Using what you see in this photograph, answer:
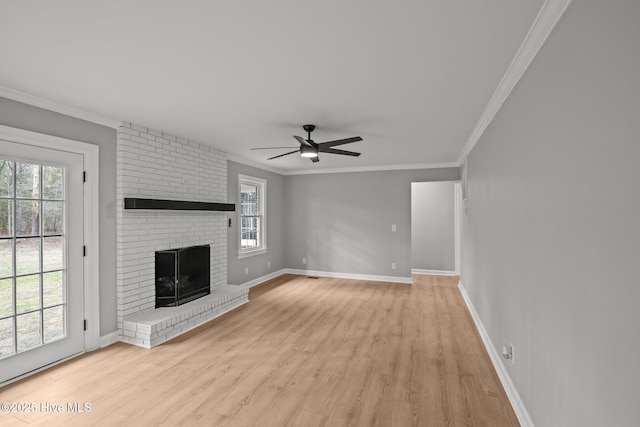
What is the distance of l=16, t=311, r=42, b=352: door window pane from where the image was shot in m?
2.70

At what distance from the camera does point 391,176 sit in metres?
6.43

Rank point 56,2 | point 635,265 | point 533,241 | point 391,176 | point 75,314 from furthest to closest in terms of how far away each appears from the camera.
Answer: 1. point 391,176
2. point 75,314
3. point 533,241
4. point 56,2
5. point 635,265

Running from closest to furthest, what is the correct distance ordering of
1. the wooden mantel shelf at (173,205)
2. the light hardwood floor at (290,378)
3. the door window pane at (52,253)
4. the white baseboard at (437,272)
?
the light hardwood floor at (290,378)
the door window pane at (52,253)
the wooden mantel shelf at (173,205)
the white baseboard at (437,272)

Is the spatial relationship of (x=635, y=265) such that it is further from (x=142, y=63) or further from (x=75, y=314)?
(x=75, y=314)

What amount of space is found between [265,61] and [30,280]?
9.44 ft

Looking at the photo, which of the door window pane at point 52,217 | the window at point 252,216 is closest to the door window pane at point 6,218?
the door window pane at point 52,217

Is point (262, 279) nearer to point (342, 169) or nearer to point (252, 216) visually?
point (252, 216)

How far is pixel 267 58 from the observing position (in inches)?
81.7

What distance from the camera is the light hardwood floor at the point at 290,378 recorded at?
2.20 metres

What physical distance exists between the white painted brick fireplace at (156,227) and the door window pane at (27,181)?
75 centimetres

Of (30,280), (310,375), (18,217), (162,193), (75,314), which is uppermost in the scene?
(162,193)

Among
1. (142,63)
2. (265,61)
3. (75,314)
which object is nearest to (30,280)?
(75,314)

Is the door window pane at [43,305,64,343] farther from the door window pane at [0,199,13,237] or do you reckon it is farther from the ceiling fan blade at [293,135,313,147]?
the ceiling fan blade at [293,135,313,147]

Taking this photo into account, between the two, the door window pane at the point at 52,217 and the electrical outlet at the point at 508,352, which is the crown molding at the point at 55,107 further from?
the electrical outlet at the point at 508,352
